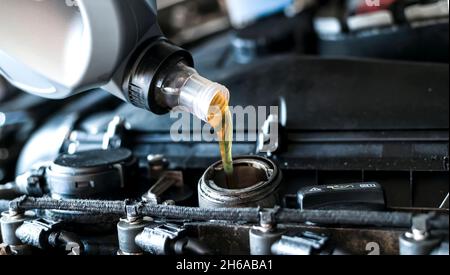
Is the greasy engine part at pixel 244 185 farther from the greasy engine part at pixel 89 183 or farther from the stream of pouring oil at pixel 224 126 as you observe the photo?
the greasy engine part at pixel 89 183

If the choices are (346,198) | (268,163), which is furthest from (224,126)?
(346,198)

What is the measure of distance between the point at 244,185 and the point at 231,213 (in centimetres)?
13

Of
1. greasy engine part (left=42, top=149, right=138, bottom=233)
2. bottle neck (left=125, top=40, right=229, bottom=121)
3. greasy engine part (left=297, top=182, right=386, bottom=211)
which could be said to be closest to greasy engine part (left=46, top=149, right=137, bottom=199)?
greasy engine part (left=42, top=149, right=138, bottom=233)

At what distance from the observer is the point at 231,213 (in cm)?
69

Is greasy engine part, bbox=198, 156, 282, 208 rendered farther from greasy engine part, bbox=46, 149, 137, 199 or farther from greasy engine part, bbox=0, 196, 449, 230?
greasy engine part, bbox=46, 149, 137, 199

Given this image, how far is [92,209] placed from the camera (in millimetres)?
758

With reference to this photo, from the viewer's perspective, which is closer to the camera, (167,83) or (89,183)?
(167,83)

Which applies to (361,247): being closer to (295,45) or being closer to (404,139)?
(404,139)

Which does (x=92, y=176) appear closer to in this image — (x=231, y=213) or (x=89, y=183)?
(x=89, y=183)

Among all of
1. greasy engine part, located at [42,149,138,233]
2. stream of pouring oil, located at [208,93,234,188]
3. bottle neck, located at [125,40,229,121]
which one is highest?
bottle neck, located at [125,40,229,121]

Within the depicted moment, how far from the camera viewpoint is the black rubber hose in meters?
0.64

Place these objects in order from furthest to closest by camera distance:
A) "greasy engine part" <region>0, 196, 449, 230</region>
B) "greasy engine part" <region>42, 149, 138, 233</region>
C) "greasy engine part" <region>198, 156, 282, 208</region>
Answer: "greasy engine part" <region>42, 149, 138, 233</region>
"greasy engine part" <region>198, 156, 282, 208</region>
"greasy engine part" <region>0, 196, 449, 230</region>

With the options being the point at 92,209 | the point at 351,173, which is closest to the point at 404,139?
the point at 351,173

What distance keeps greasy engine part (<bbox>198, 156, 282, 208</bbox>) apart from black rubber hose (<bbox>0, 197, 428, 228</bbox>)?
39mm
